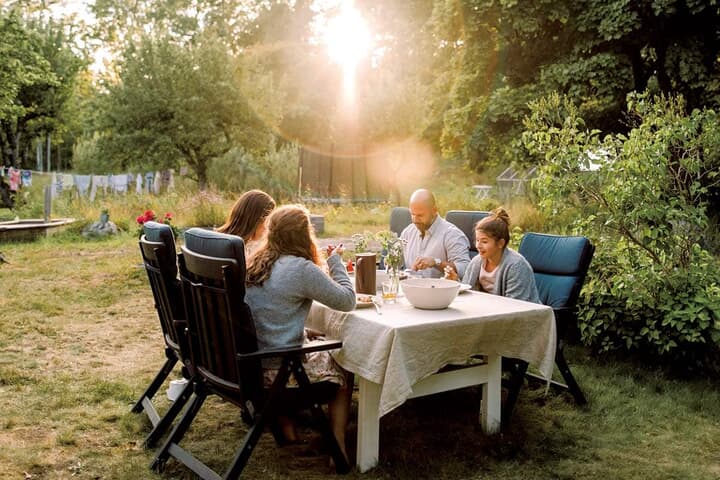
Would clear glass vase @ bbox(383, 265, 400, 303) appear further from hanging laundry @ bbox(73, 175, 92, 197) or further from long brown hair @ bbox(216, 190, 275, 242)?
hanging laundry @ bbox(73, 175, 92, 197)

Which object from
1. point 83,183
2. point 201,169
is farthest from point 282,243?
point 201,169

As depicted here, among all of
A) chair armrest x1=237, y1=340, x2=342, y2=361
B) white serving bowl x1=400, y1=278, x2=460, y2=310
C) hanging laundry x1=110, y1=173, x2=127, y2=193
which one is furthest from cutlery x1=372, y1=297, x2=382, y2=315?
hanging laundry x1=110, y1=173, x2=127, y2=193

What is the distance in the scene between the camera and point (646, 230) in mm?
4410

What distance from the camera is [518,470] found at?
306 centimetres

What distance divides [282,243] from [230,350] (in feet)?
1.67

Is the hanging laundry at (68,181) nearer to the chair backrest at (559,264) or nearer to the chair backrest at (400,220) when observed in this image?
the chair backrest at (400,220)

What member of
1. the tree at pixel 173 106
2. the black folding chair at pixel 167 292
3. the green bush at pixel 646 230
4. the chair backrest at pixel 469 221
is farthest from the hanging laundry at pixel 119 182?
the black folding chair at pixel 167 292

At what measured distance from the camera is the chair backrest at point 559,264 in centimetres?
386

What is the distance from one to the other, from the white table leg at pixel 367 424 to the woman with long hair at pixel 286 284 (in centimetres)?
39

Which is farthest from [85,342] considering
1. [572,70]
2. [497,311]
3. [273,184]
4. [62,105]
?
[62,105]

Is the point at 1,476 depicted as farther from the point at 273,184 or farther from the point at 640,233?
the point at 273,184

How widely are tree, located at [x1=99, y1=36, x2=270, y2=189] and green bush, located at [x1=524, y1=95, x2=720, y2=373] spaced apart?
14978 millimetres

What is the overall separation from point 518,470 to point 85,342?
3.70 metres

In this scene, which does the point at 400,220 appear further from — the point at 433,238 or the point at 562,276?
the point at 562,276
